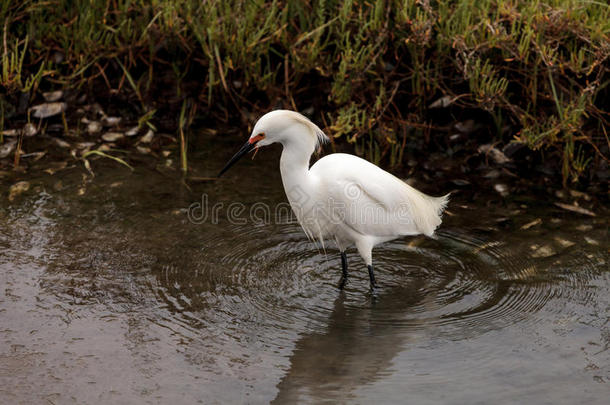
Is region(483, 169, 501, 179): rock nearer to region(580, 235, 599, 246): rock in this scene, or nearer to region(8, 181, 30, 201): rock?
region(580, 235, 599, 246): rock

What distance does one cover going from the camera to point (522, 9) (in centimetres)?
449

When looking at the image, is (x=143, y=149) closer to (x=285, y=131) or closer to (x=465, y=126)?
(x=285, y=131)

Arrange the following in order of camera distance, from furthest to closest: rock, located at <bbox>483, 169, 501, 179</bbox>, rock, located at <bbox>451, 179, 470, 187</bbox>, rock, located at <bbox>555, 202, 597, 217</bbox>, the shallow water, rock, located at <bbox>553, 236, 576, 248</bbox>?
rock, located at <bbox>483, 169, 501, 179</bbox>
rock, located at <bbox>451, 179, 470, 187</bbox>
rock, located at <bbox>555, 202, 597, 217</bbox>
rock, located at <bbox>553, 236, 576, 248</bbox>
the shallow water

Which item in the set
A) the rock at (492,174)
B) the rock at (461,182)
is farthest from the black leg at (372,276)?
the rock at (492,174)

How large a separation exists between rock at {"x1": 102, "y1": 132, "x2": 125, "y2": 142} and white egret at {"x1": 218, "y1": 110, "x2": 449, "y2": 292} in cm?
177

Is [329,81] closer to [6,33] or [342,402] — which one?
[6,33]

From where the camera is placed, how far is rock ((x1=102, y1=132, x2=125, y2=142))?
5.10 meters

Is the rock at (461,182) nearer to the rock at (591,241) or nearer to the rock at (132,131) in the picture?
the rock at (591,241)

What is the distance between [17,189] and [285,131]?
6.22ft

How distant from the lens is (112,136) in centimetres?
514

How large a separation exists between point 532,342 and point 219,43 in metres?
2.97

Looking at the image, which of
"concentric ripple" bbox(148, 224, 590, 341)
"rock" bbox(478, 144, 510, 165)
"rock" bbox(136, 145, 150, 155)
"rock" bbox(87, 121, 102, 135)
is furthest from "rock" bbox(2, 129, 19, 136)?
"rock" bbox(478, 144, 510, 165)

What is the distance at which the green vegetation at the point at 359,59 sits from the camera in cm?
446

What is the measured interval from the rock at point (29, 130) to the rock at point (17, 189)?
0.75 meters
